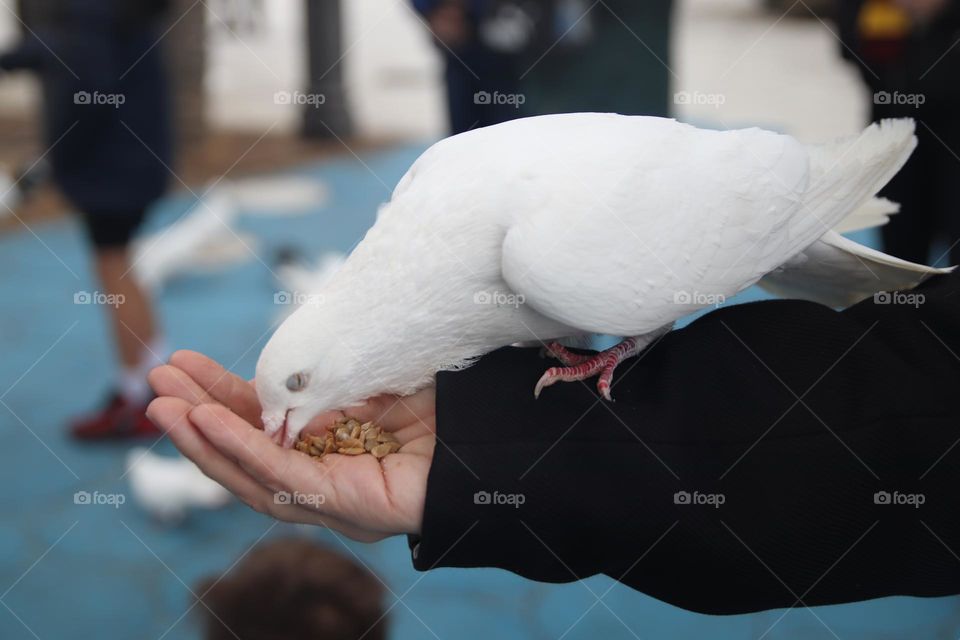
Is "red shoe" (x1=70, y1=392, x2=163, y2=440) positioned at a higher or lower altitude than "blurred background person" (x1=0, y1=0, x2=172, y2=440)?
lower

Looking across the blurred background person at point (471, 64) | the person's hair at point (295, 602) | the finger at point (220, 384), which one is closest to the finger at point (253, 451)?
the finger at point (220, 384)

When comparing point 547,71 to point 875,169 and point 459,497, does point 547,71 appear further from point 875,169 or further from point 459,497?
point 459,497

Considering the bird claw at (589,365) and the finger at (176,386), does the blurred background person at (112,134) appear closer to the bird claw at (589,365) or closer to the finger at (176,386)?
the finger at (176,386)

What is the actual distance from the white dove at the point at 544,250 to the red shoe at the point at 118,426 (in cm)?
278

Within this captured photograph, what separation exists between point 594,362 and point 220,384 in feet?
2.90

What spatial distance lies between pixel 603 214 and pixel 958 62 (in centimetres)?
260

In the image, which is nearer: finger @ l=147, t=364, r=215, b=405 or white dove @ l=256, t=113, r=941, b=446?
white dove @ l=256, t=113, r=941, b=446

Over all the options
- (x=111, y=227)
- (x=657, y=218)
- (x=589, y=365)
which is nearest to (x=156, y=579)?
(x=111, y=227)

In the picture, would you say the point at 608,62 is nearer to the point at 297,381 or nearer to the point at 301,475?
the point at 297,381

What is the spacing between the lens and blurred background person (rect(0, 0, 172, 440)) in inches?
166

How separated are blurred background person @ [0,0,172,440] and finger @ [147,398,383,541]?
279cm

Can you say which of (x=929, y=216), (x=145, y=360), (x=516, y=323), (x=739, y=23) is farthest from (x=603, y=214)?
(x=739, y=23)

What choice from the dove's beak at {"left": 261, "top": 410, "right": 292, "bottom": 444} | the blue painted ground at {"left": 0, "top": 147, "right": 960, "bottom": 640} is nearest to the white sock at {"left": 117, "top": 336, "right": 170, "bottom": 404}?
the blue painted ground at {"left": 0, "top": 147, "right": 960, "bottom": 640}

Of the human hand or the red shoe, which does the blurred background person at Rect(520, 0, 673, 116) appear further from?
the human hand
